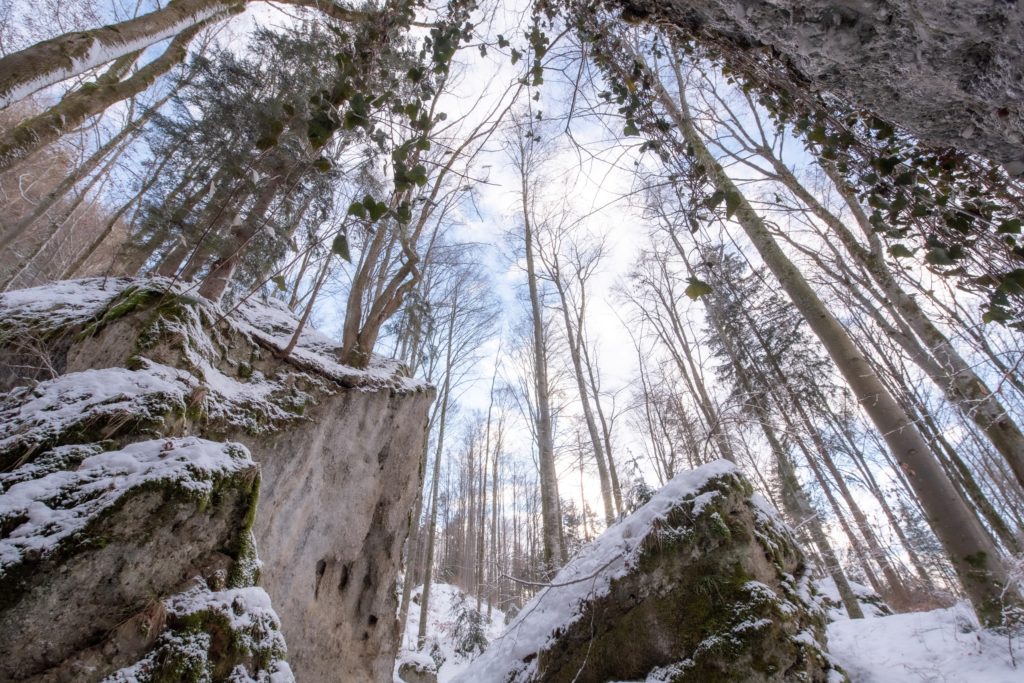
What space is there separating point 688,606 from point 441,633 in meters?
16.0

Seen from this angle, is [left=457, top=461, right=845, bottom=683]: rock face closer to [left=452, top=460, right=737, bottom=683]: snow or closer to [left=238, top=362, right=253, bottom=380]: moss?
[left=452, top=460, right=737, bottom=683]: snow

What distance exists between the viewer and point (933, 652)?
3.64 meters

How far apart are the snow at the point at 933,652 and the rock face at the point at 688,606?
2.30 ft

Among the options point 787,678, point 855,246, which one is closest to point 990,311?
point 855,246

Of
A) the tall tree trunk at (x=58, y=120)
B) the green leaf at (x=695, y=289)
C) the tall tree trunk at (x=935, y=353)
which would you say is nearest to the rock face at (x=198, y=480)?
the tall tree trunk at (x=58, y=120)

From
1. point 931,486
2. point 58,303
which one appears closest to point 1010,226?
point 931,486

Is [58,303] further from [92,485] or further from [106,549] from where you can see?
[106,549]

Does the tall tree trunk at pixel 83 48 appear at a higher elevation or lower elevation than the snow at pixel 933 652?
higher

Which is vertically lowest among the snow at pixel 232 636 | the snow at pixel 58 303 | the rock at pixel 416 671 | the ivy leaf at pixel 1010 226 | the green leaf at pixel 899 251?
the rock at pixel 416 671

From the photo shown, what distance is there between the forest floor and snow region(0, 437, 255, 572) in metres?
4.76

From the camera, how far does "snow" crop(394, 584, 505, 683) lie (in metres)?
8.30

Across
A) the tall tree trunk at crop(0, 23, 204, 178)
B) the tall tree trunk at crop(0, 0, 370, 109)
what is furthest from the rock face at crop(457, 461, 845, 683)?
the tall tree trunk at crop(0, 23, 204, 178)

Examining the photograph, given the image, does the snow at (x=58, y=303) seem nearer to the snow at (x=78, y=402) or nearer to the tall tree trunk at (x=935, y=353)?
the snow at (x=78, y=402)

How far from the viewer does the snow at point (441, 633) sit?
830 cm
